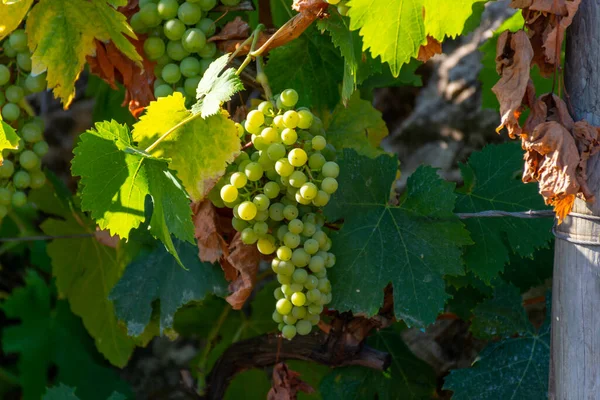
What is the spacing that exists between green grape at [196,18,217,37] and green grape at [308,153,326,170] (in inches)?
11.8

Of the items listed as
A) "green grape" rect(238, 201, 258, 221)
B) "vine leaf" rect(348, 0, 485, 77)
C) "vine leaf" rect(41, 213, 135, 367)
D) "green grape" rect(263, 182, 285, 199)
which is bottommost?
"vine leaf" rect(41, 213, 135, 367)

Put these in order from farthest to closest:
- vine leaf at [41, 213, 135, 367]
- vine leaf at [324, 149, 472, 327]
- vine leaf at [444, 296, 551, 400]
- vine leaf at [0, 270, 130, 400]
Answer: vine leaf at [0, 270, 130, 400] → vine leaf at [41, 213, 135, 367] → vine leaf at [444, 296, 551, 400] → vine leaf at [324, 149, 472, 327]

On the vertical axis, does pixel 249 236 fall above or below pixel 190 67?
below

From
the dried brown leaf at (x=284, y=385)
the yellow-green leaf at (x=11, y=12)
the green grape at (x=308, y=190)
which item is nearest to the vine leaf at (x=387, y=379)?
the dried brown leaf at (x=284, y=385)

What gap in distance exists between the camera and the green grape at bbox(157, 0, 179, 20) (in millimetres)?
1158

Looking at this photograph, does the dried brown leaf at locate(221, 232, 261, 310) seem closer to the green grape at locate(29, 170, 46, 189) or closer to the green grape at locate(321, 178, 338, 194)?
the green grape at locate(321, 178, 338, 194)

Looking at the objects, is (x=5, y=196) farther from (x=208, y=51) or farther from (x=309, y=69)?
(x=309, y=69)

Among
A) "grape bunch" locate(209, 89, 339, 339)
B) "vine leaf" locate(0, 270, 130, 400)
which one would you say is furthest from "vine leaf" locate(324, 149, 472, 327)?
"vine leaf" locate(0, 270, 130, 400)

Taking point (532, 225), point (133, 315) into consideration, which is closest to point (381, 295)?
point (532, 225)

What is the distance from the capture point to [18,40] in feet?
4.11

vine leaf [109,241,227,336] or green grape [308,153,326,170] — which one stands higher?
green grape [308,153,326,170]

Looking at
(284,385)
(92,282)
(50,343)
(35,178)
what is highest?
(35,178)

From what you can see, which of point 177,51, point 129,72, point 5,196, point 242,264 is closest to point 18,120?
point 5,196

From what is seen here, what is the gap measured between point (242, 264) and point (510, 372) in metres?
0.50
